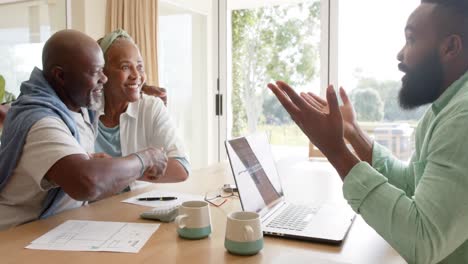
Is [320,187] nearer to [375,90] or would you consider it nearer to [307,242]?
[307,242]

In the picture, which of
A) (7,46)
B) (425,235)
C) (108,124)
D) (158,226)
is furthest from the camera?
(7,46)

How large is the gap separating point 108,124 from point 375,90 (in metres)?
2.61

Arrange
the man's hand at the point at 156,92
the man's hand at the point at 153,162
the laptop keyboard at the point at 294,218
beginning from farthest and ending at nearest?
the man's hand at the point at 156,92 < the man's hand at the point at 153,162 < the laptop keyboard at the point at 294,218

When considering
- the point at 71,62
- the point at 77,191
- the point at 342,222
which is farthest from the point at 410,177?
the point at 71,62

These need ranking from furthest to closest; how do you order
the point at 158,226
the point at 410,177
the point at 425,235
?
the point at 410,177
the point at 158,226
the point at 425,235

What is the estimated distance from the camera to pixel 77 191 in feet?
3.75

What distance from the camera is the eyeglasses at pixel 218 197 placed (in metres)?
1.50

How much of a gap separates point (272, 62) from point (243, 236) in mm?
3388

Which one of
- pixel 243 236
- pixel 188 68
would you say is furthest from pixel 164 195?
pixel 188 68

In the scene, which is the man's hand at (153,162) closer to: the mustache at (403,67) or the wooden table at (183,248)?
the wooden table at (183,248)

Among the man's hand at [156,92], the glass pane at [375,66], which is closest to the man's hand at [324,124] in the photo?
the man's hand at [156,92]

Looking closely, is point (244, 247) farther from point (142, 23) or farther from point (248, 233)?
point (142, 23)

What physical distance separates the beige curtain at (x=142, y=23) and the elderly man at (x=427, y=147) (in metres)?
2.94

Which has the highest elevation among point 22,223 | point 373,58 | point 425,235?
point 373,58
